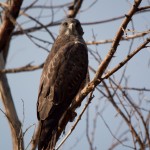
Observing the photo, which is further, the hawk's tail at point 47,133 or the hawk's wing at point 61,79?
the hawk's wing at point 61,79

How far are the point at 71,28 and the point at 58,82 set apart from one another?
1480 millimetres

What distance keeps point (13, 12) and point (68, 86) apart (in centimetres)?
159

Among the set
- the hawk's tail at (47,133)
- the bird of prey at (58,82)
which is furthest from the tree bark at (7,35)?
the hawk's tail at (47,133)

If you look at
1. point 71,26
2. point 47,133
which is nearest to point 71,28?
point 71,26

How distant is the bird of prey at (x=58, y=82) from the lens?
4.75 metres

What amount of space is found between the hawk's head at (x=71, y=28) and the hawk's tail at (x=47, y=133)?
1956mm

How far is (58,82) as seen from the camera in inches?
200

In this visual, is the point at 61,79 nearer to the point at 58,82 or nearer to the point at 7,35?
the point at 58,82

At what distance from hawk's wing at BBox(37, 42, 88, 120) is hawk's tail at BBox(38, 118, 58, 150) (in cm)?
9

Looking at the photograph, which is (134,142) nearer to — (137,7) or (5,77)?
(137,7)

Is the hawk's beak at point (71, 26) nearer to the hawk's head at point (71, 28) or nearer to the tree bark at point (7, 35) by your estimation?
the hawk's head at point (71, 28)

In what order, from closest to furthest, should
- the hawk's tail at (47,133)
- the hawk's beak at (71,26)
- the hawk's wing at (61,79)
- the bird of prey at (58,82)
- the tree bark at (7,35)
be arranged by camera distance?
the hawk's tail at (47,133) → the bird of prey at (58,82) → the hawk's wing at (61,79) → the tree bark at (7,35) → the hawk's beak at (71,26)

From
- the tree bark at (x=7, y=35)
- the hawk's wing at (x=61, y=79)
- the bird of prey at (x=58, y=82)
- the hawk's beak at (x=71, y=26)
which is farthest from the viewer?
the hawk's beak at (x=71, y=26)

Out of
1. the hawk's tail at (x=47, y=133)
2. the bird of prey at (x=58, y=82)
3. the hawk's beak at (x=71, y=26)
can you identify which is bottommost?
the hawk's tail at (x=47, y=133)
